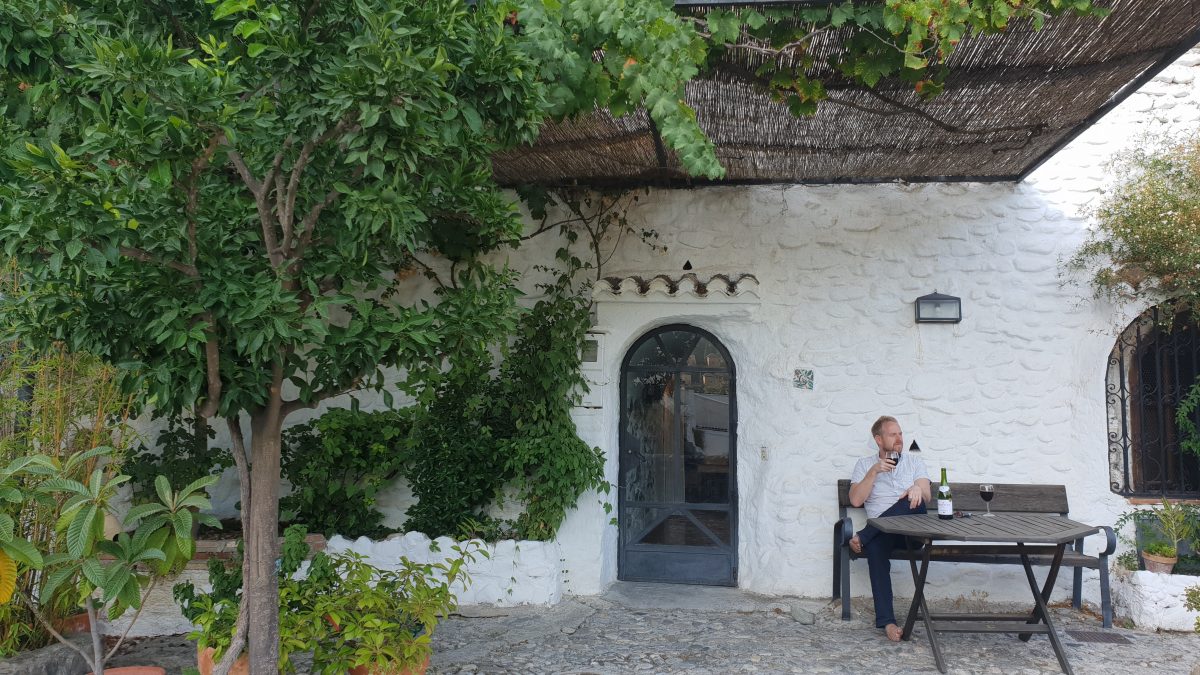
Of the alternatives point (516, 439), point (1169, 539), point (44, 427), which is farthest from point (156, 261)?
point (1169, 539)

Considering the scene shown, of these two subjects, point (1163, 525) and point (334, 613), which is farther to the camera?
point (1163, 525)

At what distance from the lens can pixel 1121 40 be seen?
13.1 ft

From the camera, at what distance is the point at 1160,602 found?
16.6ft

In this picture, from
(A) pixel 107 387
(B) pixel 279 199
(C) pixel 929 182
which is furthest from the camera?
(C) pixel 929 182

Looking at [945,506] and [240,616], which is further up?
[945,506]

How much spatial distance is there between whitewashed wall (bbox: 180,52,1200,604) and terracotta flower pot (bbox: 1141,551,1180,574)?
383 millimetres

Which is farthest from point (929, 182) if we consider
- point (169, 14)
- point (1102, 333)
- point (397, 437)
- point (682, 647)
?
point (169, 14)

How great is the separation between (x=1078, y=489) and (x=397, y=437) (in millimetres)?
4663

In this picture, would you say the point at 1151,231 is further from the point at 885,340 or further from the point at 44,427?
the point at 44,427

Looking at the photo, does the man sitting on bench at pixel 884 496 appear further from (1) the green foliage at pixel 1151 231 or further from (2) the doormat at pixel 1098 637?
(1) the green foliage at pixel 1151 231

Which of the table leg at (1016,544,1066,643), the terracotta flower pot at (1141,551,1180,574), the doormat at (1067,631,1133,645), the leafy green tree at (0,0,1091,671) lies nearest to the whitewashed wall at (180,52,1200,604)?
the terracotta flower pot at (1141,551,1180,574)

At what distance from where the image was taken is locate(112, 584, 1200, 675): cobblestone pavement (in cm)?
446

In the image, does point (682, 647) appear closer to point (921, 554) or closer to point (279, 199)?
point (921, 554)

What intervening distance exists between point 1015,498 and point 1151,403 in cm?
116
